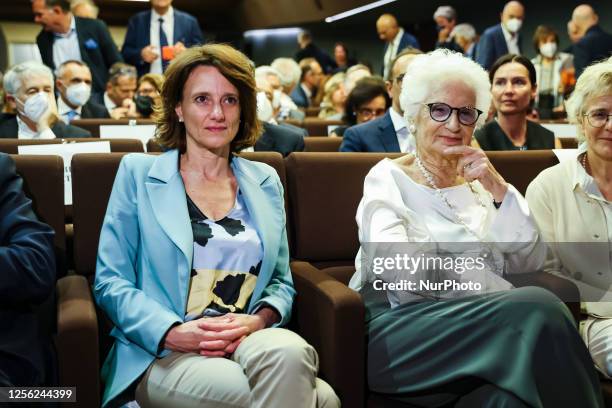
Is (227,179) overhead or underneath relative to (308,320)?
overhead

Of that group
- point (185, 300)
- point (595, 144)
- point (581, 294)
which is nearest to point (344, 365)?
point (185, 300)

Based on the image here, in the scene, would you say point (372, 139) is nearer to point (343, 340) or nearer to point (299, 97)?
point (343, 340)

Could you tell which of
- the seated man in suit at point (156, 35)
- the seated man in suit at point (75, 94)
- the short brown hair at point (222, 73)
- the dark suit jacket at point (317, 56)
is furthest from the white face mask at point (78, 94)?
the dark suit jacket at point (317, 56)

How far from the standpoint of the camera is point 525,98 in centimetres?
366

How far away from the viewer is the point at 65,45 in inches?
267

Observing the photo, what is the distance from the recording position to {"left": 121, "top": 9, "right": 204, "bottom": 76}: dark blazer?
7125mm

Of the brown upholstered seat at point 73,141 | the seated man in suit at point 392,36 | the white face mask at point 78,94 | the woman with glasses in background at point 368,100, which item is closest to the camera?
the brown upholstered seat at point 73,141

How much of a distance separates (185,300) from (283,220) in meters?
0.42

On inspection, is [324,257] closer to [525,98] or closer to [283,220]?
[283,220]

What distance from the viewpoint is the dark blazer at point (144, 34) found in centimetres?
712

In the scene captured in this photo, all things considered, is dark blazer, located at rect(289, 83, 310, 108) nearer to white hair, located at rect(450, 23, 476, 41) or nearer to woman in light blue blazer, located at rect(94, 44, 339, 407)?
A: white hair, located at rect(450, 23, 476, 41)

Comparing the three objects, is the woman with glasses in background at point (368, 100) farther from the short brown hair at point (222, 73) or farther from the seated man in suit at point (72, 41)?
the seated man in suit at point (72, 41)

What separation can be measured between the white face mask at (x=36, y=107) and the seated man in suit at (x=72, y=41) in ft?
9.75

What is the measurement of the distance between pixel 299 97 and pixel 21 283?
822 cm
